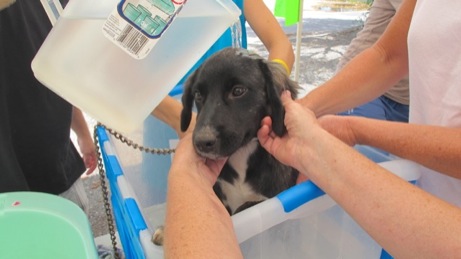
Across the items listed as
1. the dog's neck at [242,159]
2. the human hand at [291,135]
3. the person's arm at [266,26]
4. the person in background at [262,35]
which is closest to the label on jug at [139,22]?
the human hand at [291,135]

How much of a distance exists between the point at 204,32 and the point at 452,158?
52cm

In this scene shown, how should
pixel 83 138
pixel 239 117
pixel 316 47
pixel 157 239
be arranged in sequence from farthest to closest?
pixel 316 47
pixel 83 138
pixel 239 117
pixel 157 239

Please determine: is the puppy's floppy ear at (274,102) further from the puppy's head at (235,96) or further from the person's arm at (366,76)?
the person's arm at (366,76)

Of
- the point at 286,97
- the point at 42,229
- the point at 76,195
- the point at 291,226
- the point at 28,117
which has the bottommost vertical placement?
the point at 76,195

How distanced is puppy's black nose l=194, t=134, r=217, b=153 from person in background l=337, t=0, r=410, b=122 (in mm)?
628

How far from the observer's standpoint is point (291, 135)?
2.54ft

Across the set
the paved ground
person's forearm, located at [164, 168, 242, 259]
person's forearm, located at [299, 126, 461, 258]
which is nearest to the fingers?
person's forearm, located at [299, 126, 461, 258]

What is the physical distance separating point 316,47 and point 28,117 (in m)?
3.23

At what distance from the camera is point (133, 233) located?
634 millimetres

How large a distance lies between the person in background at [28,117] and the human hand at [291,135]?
1.91 ft

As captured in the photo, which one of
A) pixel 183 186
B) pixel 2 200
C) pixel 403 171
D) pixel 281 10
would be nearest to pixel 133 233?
pixel 183 186

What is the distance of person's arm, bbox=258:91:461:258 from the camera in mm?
480

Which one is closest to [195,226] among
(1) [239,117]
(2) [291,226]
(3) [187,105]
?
(2) [291,226]

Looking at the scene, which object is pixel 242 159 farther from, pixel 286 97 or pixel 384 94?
pixel 384 94
